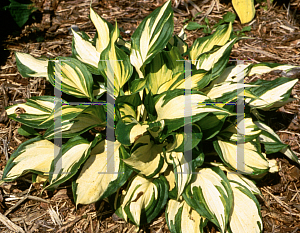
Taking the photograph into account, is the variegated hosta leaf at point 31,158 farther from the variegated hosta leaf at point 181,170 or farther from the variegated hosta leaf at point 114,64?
the variegated hosta leaf at point 181,170

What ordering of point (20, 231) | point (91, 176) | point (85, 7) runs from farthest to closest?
point (85, 7), point (20, 231), point (91, 176)

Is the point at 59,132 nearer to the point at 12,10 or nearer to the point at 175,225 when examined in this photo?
the point at 175,225

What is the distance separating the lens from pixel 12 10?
8.39 ft

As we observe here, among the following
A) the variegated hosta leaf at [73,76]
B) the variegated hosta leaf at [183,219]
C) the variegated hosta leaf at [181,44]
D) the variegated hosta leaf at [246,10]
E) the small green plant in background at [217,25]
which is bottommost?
the variegated hosta leaf at [183,219]

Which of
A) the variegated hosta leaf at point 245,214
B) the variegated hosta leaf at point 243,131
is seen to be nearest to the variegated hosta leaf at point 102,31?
the variegated hosta leaf at point 243,131

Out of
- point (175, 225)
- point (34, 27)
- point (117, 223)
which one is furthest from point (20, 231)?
point (34, 27)

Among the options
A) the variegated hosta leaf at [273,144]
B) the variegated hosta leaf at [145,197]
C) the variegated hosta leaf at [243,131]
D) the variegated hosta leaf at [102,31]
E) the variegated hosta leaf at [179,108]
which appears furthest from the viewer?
the variegated hosta leaf at [102,31]

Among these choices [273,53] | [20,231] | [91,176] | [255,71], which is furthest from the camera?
[273,53]

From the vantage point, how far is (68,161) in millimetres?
1577

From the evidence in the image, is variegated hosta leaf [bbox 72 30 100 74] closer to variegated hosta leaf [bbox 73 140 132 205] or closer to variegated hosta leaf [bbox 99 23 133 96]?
variegated hosta leaf [bbox 99 23 133 96]

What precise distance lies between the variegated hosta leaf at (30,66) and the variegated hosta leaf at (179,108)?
2.83 ft

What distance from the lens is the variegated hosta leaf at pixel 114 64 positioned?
1.73 meters

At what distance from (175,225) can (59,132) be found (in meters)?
0.86

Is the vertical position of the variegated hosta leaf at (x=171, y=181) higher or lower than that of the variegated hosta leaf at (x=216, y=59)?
lower
